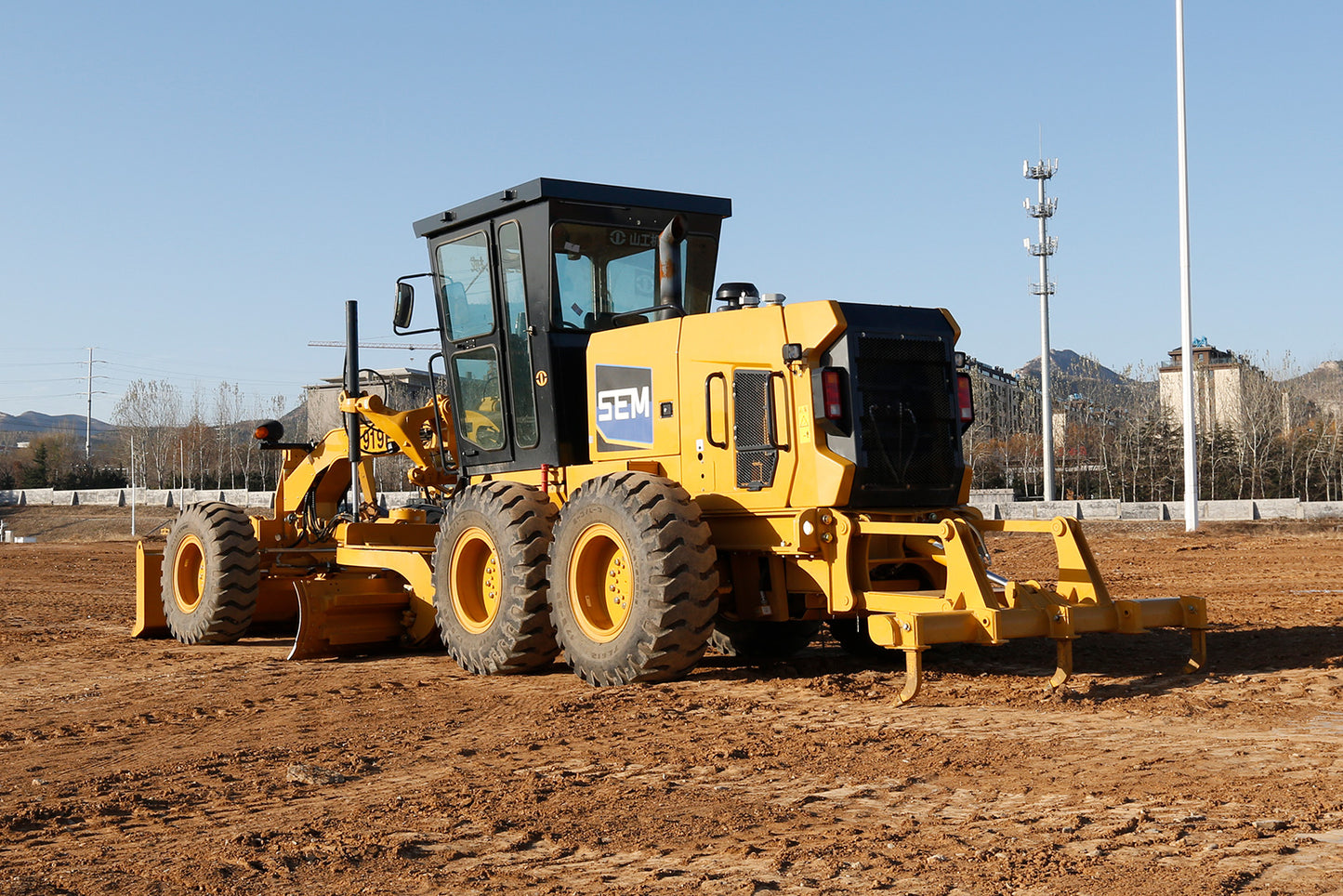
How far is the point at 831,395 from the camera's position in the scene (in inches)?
305

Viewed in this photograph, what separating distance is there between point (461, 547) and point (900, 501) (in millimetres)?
3342

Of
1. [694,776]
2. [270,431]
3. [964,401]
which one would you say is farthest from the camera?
[270,431]

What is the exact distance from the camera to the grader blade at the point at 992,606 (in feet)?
22.7

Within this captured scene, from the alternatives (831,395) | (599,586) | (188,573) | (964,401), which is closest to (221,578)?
(188,573)

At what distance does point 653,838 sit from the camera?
4637 millimetres

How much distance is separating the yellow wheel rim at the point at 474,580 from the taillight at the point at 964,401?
3537 mm

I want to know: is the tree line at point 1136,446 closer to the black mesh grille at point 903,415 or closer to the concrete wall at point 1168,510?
the concrete wall at point 1168,510

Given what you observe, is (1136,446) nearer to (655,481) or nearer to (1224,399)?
(1224,399)

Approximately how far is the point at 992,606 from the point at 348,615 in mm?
5596

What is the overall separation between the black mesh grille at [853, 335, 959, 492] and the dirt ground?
4.52 ft

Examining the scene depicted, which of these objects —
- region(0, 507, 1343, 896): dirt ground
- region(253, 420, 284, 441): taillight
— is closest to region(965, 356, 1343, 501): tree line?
region(253, 420, 284, 441): taillight

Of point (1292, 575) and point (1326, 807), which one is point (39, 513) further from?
point (1326, 807)

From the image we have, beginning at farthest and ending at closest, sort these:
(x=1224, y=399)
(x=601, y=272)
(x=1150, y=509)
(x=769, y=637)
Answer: (x=1224, y=399) → (x=1150, y=509) → (x=769, y=637) → (x=601, y=272)

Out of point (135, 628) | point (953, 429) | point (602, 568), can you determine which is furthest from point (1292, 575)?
point (135, 628)
